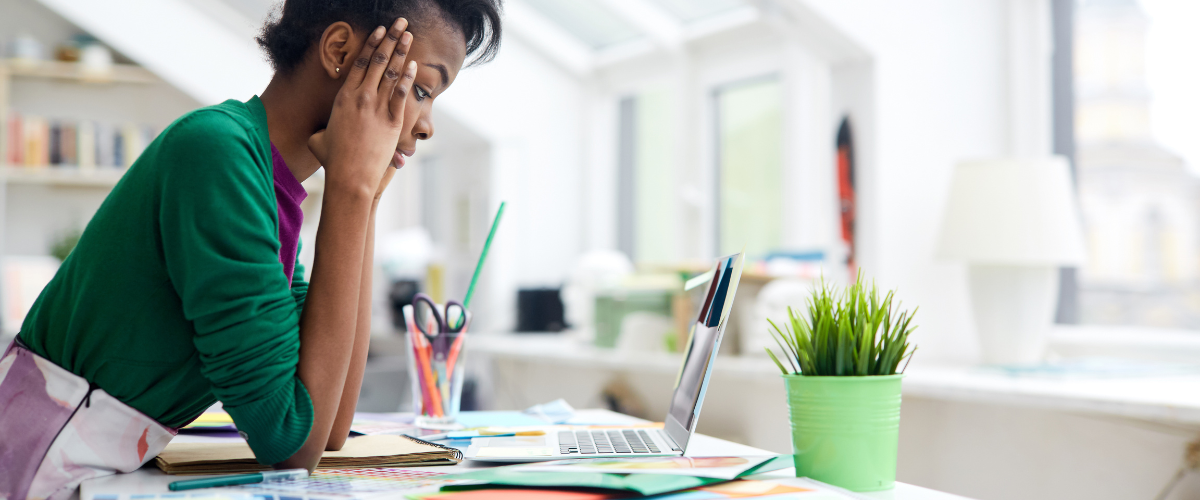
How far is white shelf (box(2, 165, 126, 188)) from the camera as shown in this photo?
3.77m

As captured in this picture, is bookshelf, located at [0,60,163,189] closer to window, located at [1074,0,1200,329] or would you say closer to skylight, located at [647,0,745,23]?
skylight, located at [647,0,745,23]

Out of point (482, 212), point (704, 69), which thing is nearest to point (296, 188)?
point (704, 69)

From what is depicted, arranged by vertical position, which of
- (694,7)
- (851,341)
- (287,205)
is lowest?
(851,341)

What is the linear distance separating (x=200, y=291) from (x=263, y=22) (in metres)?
0.36

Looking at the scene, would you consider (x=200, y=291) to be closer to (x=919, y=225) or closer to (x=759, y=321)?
(x=759, y=321)

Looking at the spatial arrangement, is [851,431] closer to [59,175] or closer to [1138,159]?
[1138,159]

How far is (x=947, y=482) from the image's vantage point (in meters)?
1.72

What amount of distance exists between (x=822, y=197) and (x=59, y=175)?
10.5 ft

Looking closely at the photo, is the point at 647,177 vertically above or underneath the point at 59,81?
underneath

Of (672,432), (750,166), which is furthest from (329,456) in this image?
(750,166)

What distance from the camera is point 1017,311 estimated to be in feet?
6.27

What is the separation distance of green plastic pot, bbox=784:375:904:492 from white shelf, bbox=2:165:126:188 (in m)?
3.84

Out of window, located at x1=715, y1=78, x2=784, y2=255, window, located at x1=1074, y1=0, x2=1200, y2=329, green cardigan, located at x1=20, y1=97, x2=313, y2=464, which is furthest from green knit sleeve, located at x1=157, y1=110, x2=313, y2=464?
window, located at x1=715, y1=78, x2=784, y2=255

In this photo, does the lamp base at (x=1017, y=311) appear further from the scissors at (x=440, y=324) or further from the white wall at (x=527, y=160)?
the white wall at (x=527, y=160)
